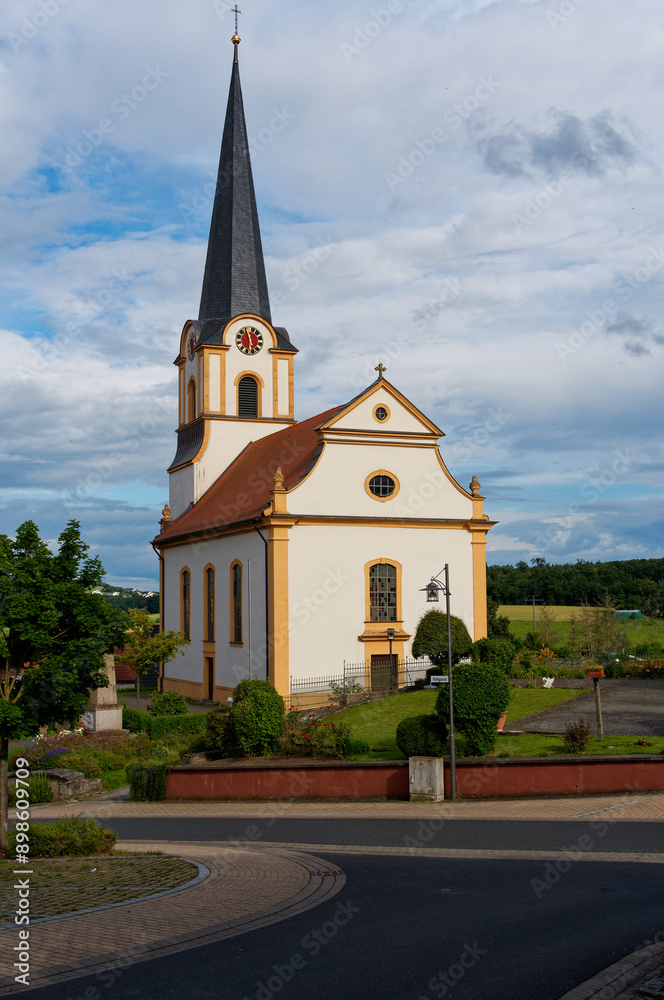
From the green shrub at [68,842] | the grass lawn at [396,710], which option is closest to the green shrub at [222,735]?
the grass lawn at [396,710]

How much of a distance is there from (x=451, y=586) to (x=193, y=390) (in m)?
16.8

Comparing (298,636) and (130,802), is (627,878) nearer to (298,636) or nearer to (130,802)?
(130,802)

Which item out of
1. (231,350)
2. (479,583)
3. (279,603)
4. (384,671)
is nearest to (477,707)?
(279,603)

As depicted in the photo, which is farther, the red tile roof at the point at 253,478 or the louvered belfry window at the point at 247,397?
the louvered belfry window at the point at 247,397

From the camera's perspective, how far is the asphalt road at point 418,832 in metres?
14.2

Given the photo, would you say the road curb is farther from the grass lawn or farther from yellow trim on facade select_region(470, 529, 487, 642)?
yellow trim on facade select_region(470, 529, 487, 642)

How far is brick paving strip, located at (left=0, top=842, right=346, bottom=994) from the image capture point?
27.2 feet

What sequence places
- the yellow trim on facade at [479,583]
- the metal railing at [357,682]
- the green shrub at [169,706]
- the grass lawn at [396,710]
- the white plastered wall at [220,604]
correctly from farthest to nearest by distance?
1. the yellow trim on facade at [479,583]
2. the green shrub at [169,706]
3. the white plastered wall at [220,604]
4. the metal railing at [357,682]
5. the grass lawn at [396,710]

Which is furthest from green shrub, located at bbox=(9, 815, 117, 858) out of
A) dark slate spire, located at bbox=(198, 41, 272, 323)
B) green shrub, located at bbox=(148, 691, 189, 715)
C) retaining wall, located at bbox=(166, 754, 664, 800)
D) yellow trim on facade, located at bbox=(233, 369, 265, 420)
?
dark slate spire, located at bbox=(198, 41, 272, 323)

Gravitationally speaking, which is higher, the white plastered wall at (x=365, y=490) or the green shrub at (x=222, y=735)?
the white plastered wall at (x=365, y=490)

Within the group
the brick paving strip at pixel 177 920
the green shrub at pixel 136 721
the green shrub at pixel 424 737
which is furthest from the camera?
the green shrub at pixel 136 721

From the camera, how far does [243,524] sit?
3447cm

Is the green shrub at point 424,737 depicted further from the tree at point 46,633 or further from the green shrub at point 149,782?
the tree at point 46,633

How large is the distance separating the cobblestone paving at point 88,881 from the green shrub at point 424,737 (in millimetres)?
8552
